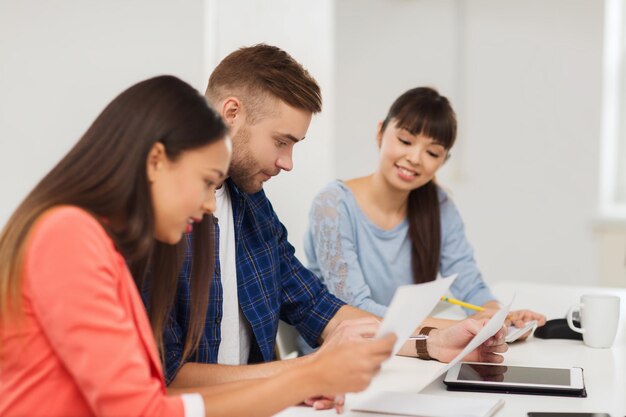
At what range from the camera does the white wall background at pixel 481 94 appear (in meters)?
2.98

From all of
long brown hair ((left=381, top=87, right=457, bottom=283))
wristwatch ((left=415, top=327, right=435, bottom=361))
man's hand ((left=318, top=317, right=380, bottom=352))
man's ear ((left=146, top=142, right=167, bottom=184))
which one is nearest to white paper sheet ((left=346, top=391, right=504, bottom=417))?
man's hand ((left=318, top=317, right=380, bottom=352))

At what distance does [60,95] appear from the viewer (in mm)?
2225

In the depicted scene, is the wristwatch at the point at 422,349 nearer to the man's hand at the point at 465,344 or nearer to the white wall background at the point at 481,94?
the man's hand at the point at 465,344

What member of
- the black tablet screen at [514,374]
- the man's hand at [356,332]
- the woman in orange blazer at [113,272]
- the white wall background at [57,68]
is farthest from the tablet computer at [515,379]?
the white wall background at [57,68]

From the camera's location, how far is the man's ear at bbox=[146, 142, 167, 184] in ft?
3.27

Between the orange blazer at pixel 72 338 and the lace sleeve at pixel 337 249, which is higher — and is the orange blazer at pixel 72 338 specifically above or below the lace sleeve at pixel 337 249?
above

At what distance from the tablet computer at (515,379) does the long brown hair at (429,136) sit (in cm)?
83

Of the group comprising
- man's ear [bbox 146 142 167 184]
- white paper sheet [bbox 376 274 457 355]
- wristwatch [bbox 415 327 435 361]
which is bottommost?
wristwatch [bbox 415 327 435 361]

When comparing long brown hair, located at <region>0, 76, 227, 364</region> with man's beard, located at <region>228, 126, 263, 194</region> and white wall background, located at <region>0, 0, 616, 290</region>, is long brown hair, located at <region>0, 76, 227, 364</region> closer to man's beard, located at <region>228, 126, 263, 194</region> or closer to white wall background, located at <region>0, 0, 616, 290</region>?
man's beard, located at <region>228, 126, 263, 194</region>

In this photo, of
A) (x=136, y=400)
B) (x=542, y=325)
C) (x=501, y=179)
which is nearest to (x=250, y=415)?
(x=136, y=400)

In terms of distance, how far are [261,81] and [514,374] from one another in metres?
0.72

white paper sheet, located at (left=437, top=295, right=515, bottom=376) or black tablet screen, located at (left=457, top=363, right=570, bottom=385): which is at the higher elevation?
white paper sheet, located at (left=437, top=295, right=515, bottom=376)

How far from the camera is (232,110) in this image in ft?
5.16

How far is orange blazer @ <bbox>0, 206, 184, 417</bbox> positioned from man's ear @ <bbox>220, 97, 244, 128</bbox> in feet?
2.18
